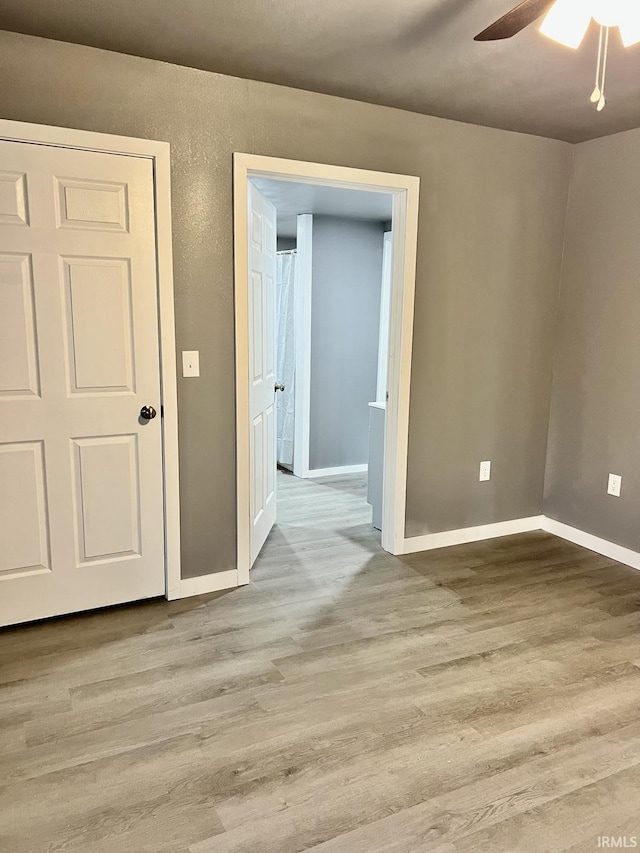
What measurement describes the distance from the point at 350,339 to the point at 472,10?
336cm

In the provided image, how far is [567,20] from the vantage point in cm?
179

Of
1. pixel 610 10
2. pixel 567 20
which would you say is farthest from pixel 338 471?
pixel 610 10

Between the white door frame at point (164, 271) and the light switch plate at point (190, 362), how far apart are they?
0.18 feet

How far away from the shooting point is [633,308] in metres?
3.37

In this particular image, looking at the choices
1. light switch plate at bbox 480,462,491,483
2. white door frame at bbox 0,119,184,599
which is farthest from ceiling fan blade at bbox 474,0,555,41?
light switch plate at bbox 480,462,491,483

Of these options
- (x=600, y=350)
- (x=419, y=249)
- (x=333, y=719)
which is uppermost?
(x=419, y=249)

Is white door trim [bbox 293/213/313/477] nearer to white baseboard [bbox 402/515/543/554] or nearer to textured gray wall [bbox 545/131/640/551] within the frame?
white baseboard [bbox 402/515/543/554]

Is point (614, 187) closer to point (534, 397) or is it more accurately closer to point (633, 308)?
point (633, 308)

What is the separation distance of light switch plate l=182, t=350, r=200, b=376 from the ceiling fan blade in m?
1.67

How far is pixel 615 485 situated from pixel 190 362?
2500mm

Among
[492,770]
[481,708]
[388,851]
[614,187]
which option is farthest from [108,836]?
[614,187]

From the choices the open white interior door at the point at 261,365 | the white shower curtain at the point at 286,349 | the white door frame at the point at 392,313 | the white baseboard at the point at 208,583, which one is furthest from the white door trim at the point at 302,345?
the white baseboard at the point at 208,583

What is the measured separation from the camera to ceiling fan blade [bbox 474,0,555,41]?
1580 millimetres

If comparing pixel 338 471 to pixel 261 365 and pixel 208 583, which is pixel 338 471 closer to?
pixel 261 365
